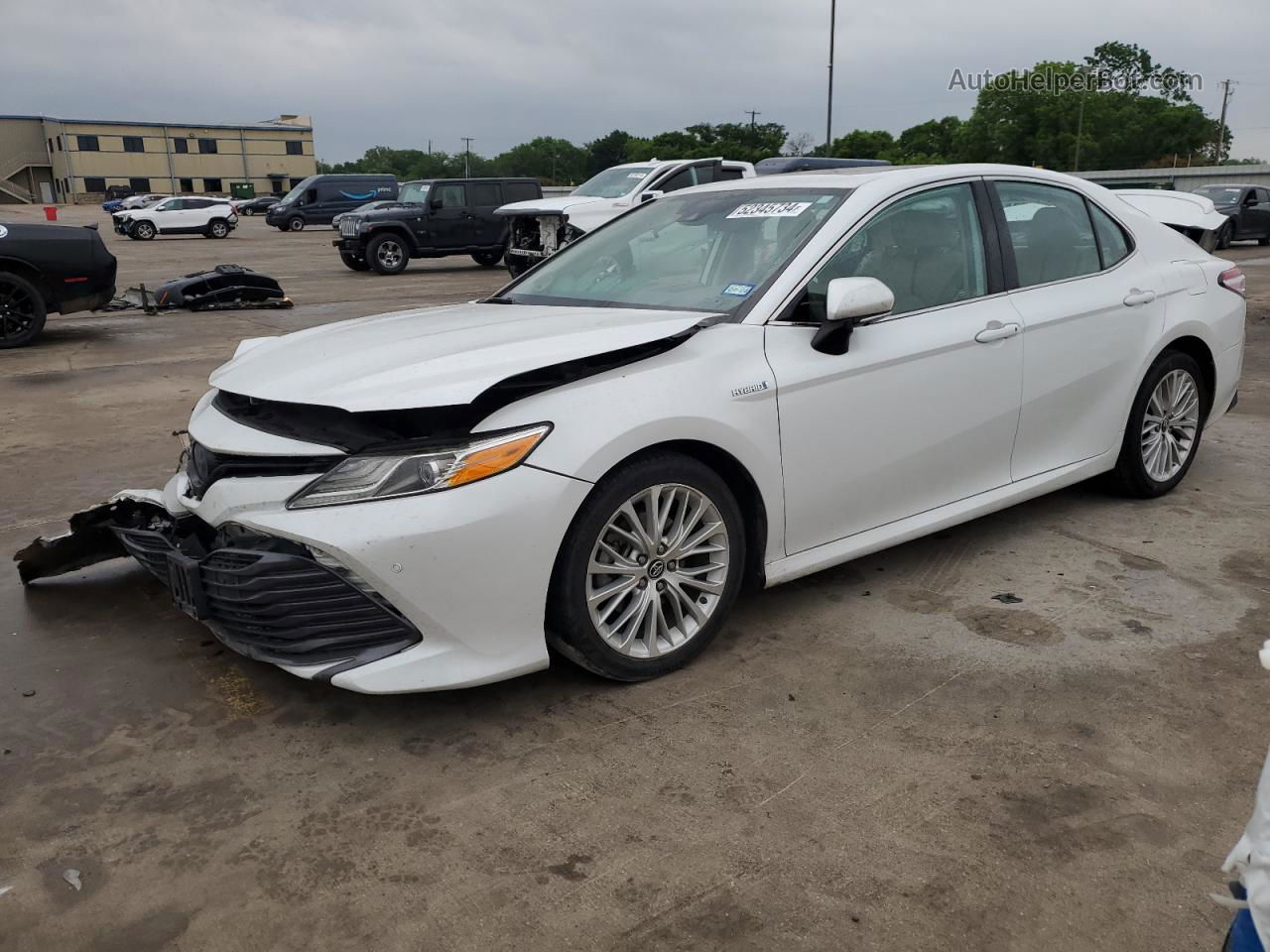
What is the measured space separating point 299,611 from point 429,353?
2.86 feet

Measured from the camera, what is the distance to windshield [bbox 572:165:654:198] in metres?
17.5

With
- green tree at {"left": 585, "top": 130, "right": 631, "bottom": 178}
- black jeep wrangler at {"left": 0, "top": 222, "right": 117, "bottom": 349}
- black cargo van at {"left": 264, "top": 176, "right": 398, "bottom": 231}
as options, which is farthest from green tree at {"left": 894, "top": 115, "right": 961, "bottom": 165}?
black jeep wrangler at {"left": 0, "top": 222, "right": 117, "bottom": 349}

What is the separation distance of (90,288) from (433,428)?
31.0ft

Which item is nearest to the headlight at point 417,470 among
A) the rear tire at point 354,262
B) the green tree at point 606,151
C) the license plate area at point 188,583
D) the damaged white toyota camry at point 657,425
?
the damaged white toyota camry at point 657,425

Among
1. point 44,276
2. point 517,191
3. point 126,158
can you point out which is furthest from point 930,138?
point 44,276

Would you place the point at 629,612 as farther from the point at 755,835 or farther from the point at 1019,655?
the point at 1019,655

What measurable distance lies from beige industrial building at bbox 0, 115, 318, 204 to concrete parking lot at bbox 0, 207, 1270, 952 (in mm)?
92959

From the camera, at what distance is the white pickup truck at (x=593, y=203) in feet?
53.7

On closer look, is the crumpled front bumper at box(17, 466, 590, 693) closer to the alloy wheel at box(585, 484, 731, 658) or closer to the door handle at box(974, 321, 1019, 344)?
the alloy wheel at box(585, 484, 731, 658)

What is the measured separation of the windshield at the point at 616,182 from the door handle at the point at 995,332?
1379cm

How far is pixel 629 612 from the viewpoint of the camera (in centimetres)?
325

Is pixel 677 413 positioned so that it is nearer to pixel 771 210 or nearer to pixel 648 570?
pixel 648 570

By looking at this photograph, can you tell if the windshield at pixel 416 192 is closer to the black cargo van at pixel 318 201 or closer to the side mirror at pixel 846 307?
the black cargo van at pixel 318 201

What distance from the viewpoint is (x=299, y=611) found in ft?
9.61
